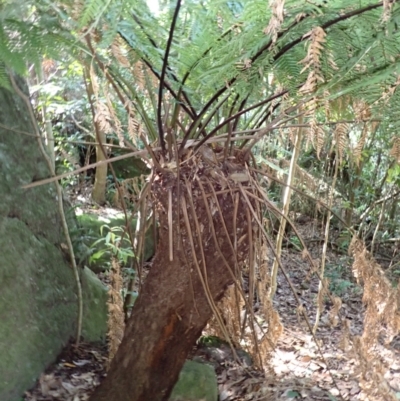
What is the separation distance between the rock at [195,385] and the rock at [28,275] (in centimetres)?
57

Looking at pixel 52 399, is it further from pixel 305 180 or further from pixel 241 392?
pixel 305 180

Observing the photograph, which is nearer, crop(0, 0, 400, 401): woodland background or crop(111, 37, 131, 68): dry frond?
crop(0, 0, 400, 401): woodland background

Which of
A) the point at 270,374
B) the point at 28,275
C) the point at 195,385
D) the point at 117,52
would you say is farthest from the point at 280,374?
the point at 117,52

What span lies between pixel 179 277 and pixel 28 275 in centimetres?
91

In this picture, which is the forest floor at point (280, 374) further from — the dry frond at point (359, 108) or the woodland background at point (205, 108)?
the dry frond at point (359, 108)

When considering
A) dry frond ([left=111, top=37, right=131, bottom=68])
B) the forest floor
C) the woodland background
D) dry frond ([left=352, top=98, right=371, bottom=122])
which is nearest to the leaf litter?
the forest floor

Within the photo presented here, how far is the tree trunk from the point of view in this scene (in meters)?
1.51

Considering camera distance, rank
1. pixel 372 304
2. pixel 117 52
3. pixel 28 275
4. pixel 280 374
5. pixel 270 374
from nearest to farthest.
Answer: pixel 117 52 → pixel 372 304 → pixel 28 275 → pixel 270 374 → pixel 280 374

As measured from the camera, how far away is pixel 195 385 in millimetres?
2016

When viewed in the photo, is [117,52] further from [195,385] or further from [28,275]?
[195,385]

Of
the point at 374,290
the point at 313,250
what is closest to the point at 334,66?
the point at 374,290

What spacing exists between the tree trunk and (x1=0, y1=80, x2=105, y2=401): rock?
16.7 inches

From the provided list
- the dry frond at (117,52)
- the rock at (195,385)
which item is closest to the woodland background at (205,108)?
the dry frond at (117,52)

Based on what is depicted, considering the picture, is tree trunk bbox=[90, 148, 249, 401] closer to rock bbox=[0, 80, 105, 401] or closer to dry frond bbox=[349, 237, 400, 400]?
rock bbox=[0, 80, 105, 401]
